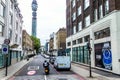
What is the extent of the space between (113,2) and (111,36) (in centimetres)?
397

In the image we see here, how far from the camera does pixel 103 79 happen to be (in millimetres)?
18266

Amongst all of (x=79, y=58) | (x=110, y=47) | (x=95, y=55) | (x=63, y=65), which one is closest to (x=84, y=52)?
(x=79, y=58)

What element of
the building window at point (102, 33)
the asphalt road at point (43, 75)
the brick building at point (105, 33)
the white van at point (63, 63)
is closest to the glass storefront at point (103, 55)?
the brick building at point (105, 33)

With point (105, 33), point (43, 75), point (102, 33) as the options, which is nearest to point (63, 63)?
point (43, 75)

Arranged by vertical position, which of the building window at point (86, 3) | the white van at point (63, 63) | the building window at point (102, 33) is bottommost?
the white van at point (63, 63)

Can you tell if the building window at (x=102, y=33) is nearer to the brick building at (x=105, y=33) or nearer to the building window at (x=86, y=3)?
the brick building at (x=105, y=33)

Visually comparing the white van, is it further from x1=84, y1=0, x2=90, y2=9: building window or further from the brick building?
x1=84, y1=0, x2=90, y2=9: building window

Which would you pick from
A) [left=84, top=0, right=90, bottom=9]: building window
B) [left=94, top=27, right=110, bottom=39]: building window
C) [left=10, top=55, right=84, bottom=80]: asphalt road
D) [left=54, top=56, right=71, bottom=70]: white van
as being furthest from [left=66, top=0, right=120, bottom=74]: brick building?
[left=10, top=55, right=84, bottom=80]: asphalt road

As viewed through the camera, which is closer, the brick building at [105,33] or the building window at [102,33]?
the brick building at [105,33]

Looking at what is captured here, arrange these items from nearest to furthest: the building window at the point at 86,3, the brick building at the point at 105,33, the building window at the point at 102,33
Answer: the brick building at the point at 105,33
the building window at the point at 102,33
the building window at the point at 86,3

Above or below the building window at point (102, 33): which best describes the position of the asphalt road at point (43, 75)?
below

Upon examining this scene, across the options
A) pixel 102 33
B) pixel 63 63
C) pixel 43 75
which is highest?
pixel 102 33

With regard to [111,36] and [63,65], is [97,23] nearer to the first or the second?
[111,36]

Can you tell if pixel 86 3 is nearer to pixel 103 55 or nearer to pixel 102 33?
pixel 102 33
